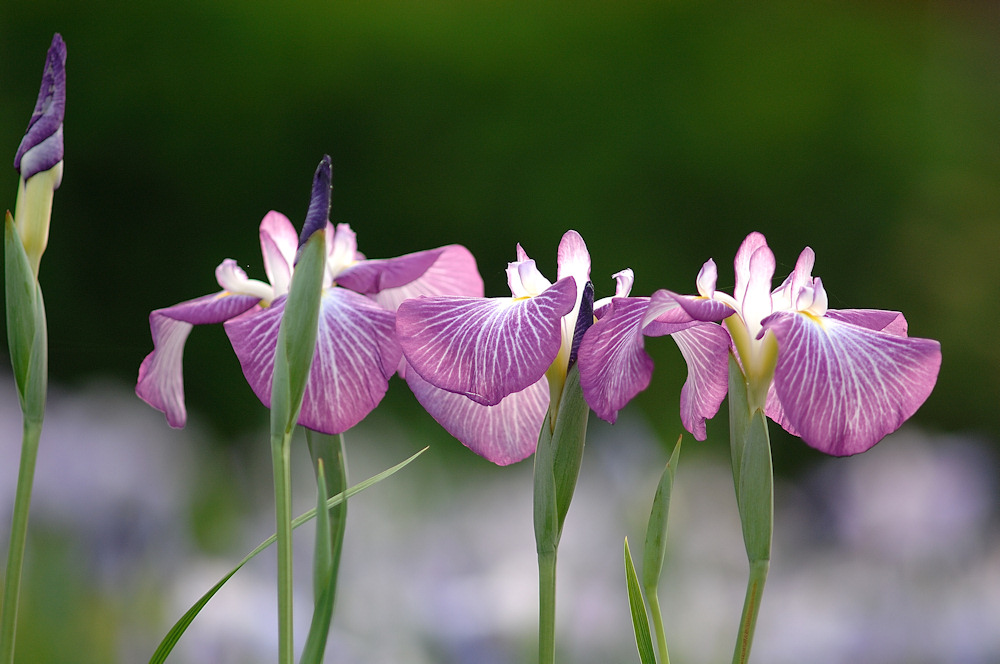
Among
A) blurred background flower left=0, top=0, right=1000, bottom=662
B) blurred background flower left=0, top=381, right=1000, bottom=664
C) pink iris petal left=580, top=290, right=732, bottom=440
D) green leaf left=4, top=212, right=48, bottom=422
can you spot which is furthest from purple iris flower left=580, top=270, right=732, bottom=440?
blurred background flower left=0, top=0, right=1000, bottom=662

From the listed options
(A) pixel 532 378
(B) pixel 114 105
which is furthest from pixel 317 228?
(B) pixel 114 105

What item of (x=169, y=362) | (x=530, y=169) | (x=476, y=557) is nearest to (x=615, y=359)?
(x=169, y=362)

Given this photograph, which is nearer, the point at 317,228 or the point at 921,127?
the point at 317,228

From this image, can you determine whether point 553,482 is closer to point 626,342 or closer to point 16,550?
point 626,342

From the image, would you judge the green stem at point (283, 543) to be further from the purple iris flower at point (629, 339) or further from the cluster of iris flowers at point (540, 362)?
the purple iris flower at point (629, 339)

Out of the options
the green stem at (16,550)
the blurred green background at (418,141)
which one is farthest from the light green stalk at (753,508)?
the blurred green background at (418,141)

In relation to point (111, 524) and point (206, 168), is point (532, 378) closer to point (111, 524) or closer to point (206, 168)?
point (111, 524)
